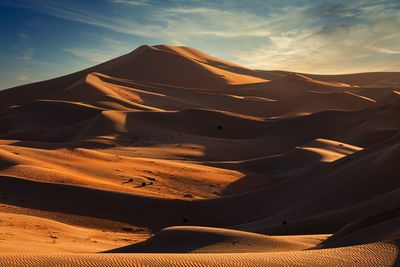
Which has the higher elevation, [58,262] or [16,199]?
[58,262]

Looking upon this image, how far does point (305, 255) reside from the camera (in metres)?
4.36

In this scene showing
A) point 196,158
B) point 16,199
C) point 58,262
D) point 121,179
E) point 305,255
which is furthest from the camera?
point 196,158

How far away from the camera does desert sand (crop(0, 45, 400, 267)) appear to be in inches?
211

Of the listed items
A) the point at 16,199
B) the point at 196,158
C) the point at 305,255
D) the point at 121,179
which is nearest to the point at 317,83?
the point at 196,158

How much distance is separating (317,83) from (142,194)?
44532 millimetres

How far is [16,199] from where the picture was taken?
11.1 meters

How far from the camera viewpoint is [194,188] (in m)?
14.1

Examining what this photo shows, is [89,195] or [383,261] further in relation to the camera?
[89,195]

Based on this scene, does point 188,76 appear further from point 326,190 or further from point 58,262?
point 58,262

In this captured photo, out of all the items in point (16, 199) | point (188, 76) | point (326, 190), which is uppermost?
point (188, 76)

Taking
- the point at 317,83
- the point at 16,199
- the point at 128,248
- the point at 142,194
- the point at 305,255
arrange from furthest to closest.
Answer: the point at 317,83
the point at 142,194
the point at 16,199
the point at 128,248
the point at 305,255

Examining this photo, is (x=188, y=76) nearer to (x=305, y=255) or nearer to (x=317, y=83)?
(x=317, y=83)

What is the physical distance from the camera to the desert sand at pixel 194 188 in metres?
5.36

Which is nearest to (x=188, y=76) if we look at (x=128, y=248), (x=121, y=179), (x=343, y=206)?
(x=121, y=179)
